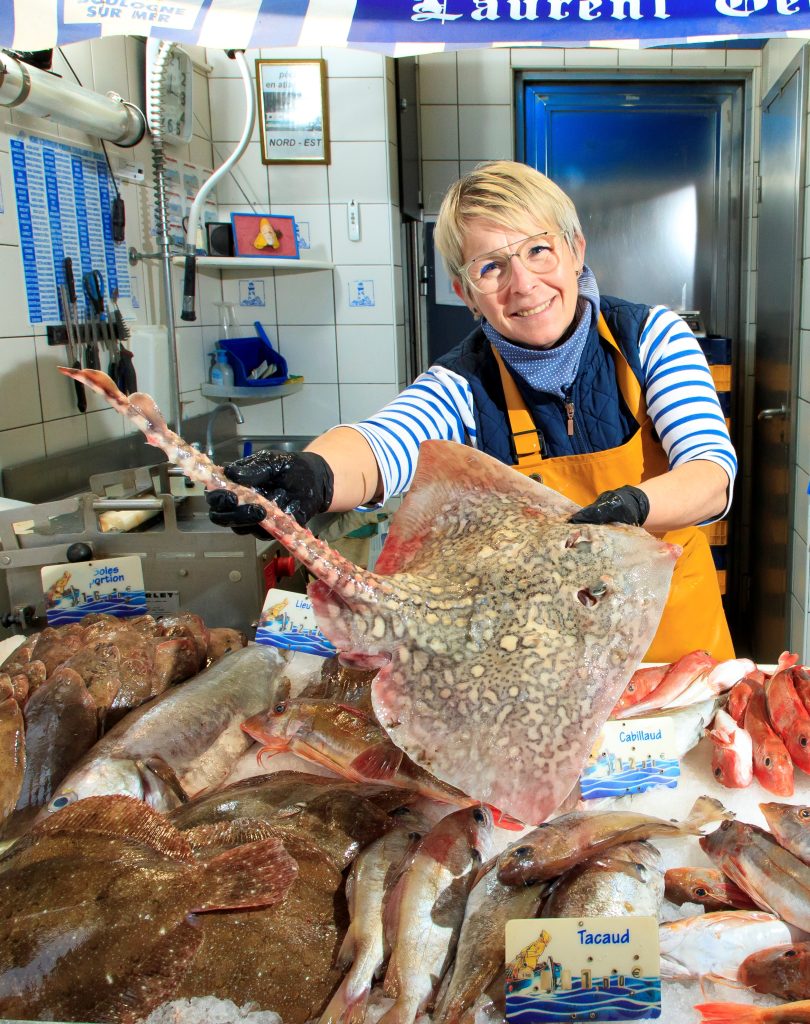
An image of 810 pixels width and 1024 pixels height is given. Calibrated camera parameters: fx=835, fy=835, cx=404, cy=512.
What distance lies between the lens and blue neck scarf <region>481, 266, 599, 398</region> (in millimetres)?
2072

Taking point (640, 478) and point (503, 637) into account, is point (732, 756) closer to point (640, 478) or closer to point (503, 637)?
point (503, 637)

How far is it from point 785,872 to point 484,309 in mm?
1413

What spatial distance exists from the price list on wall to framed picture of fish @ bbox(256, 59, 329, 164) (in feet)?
4.20

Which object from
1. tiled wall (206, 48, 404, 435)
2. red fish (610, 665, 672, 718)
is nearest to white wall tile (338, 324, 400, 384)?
tiled wall (206, 48, 404, 435)

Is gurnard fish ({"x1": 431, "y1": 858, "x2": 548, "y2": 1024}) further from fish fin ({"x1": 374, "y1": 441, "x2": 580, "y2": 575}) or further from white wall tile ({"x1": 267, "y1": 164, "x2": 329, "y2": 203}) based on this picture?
white wall tile ({"x1": 267, "y1": 164, "x2": 329, "y2": 203})

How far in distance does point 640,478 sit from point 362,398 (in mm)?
2926

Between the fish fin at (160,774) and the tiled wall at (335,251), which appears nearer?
the fish fin at (160,774)

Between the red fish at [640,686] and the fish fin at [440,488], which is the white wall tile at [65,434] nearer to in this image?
the fish fin at [440,488]

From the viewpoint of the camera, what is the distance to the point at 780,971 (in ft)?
3.45

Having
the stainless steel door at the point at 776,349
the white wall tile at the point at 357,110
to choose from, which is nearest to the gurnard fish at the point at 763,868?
the stainless steel door at the point at 776,349

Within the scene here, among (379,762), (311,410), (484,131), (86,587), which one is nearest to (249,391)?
(311,410)

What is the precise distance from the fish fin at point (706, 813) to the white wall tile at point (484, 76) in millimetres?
4898

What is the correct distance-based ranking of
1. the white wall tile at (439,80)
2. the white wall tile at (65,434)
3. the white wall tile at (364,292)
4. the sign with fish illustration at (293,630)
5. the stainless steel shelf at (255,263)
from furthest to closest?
the white wall tile at (439,80) < the white wall tile at (364,292) < the stainless steel shelf at (255,263) < the white wall tile at (65,434) < the sign with fish illustration at (293,630)

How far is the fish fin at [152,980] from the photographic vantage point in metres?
1.01
